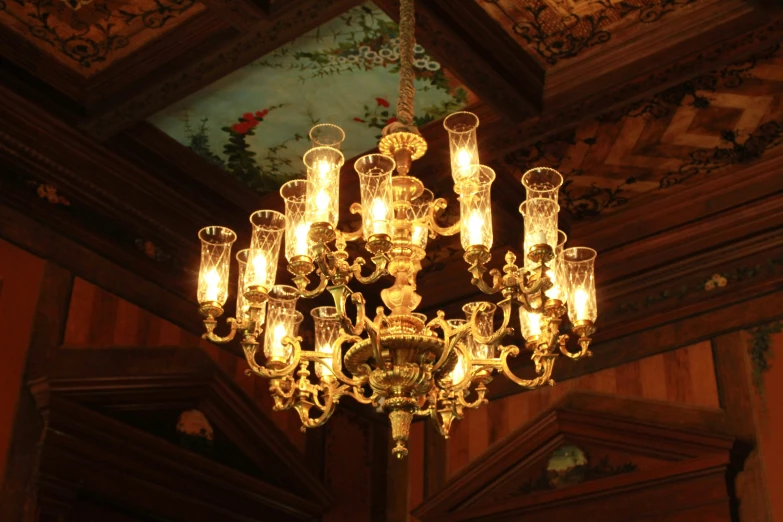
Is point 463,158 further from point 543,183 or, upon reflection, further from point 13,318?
point 13,318

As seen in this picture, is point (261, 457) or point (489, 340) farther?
point (261, 457)

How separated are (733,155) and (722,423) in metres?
1.41

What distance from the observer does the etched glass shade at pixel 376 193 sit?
363 centimetres

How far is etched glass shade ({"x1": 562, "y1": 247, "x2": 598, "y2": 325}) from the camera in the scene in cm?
396

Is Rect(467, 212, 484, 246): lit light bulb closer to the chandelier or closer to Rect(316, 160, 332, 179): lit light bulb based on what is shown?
the chandelier

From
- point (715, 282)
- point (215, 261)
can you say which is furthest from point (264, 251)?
point (715, 282)

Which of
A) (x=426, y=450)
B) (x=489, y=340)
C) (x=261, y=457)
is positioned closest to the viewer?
(x=489, y=340)

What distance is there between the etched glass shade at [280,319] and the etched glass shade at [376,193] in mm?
604

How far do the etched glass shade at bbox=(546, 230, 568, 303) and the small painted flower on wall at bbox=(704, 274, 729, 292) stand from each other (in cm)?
250

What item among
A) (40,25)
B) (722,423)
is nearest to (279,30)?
(40,25)

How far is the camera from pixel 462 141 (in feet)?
12.8

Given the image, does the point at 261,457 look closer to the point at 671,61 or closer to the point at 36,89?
the point at 36,89

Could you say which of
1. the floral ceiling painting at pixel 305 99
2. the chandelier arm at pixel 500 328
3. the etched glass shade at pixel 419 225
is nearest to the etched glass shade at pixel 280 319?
the etched glass shade at pixel 419 225

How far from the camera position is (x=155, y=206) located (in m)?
6.17
